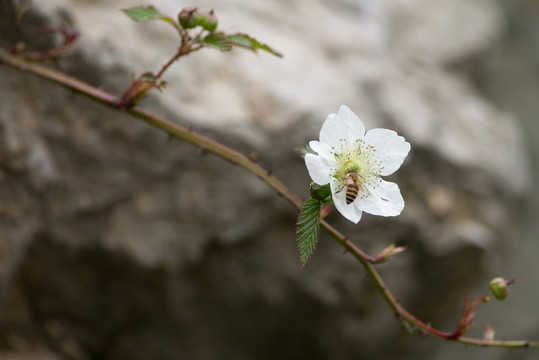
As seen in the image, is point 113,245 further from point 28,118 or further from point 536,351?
point 536,351

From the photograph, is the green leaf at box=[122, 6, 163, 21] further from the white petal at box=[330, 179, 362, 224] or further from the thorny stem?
the white petal at box=[330, 179, 362, 224]

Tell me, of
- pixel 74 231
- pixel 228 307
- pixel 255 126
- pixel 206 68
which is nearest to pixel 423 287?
pixel 228 307

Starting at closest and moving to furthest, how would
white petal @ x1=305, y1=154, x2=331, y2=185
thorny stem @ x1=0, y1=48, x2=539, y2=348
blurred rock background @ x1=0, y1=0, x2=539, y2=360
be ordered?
1. white petal @ x1=305, y1=154, x2=331, y2=185
2. thorny stem @ x1=0, y1=48, x2=539, y2=348
3. blurred rock background @ x1=0, y1=0, x2=539, y2=360

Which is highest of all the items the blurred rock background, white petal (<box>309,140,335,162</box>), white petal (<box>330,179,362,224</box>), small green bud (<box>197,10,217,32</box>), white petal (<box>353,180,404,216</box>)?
small green bud (<box>197,10,217,32</box>)

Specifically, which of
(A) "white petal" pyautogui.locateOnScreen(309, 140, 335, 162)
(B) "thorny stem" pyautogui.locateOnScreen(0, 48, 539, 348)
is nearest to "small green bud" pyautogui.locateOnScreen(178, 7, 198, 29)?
(B) "thorny stem" pyautogui.locateOnScreen(0, 48, 539, 348)

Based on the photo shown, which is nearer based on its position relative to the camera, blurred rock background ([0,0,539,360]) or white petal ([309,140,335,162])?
white petal ([309,140,335,162])

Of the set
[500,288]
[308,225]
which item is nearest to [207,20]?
[308,225]

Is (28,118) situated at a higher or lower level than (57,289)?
higher
